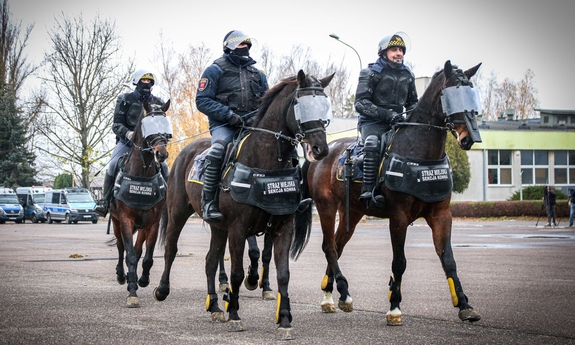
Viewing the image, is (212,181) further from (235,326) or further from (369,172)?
(369,172)

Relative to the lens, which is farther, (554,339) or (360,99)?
(360,99)

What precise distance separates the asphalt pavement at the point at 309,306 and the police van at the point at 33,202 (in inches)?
1533

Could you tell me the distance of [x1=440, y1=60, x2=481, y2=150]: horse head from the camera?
8609 mm

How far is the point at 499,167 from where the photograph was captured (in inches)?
2495

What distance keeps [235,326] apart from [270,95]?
8.26ft

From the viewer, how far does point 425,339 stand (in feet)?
23.5

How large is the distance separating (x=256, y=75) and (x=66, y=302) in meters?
3.83

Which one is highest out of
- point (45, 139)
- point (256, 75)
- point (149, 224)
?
point (45, 139)

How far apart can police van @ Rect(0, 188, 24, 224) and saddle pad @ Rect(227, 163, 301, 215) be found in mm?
48060

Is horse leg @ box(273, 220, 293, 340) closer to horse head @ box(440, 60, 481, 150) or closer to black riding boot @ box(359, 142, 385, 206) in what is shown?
black riding boot @ box(359, 142, 385, 206)

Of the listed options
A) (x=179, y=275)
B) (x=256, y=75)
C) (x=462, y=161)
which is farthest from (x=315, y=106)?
(x=462, y=161)

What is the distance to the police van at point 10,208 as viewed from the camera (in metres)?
52.7

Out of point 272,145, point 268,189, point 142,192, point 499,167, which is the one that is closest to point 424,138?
point 272,145

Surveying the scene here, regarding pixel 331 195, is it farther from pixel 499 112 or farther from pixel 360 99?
pixel 499 112
